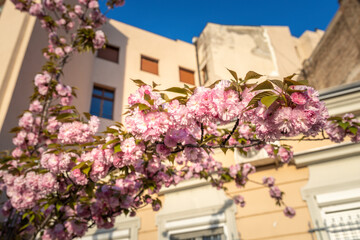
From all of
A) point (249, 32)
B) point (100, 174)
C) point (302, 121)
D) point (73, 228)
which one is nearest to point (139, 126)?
point (100, 174)

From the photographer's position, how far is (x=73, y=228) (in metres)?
3.27

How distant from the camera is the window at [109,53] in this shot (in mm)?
11156

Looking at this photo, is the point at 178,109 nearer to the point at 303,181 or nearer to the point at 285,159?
the point at 285,159

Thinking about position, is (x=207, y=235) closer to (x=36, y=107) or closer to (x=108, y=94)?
(x=36, y=107)

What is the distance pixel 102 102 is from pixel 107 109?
374 millimetres

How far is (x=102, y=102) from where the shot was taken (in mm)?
10195

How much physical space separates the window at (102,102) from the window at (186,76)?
4033 millimetres

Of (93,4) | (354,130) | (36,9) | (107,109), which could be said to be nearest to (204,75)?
(107,109)

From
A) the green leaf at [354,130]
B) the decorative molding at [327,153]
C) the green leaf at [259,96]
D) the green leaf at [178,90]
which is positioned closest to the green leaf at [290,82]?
the green leaf at [259,96]

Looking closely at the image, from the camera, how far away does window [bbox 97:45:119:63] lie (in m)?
11.2

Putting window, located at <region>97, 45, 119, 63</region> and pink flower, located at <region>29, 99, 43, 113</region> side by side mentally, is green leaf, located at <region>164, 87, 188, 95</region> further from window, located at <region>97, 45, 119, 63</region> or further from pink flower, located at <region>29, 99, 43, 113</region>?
window, located at <region>97, 45, 119, 63</region>

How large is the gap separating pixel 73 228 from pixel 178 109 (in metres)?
2.81

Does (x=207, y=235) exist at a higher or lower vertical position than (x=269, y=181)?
lower

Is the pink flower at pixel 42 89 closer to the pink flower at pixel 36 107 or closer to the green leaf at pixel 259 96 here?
the pink flower at pixel 36 107
